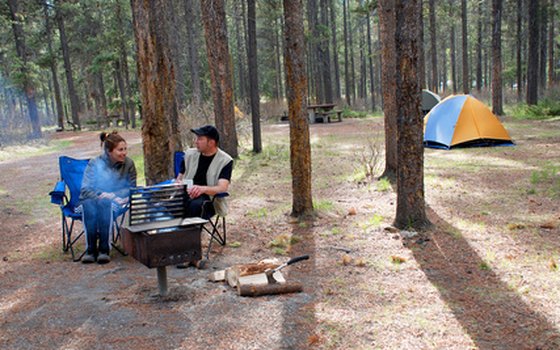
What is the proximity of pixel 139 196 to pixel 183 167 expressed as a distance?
4.49ft

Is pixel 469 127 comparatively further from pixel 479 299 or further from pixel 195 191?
pixel 195 191

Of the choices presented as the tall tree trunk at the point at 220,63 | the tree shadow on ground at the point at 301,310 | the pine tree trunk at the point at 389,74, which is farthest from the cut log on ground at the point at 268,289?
the tall tree trunk at the point at 220,63

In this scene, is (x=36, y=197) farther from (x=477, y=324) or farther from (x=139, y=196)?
(x=477, y=324)

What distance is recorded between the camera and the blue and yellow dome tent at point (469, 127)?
12070 millimetres

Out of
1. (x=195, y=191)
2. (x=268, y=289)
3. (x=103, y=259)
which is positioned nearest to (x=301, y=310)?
(x=268, y=289)

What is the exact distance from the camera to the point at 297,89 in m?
5.87

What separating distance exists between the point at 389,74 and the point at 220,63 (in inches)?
172

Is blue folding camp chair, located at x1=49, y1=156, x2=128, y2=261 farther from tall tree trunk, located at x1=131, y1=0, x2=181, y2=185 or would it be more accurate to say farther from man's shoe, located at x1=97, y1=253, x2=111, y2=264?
tall tree trunk, located at x1=131, y1=0, x2=181, y2=185

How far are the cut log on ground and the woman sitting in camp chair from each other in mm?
1790

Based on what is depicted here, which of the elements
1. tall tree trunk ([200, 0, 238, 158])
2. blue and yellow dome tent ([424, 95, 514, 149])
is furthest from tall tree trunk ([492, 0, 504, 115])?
tall tree trunk ([200, 0, 238, 158])

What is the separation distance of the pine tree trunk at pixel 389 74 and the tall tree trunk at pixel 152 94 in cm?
370

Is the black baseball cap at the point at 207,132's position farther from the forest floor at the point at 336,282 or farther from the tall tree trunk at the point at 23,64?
the tall tree trunk at the point at 23,64

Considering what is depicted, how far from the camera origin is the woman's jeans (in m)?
4.84

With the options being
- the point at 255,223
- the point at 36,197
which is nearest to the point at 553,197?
the point at 255,223
